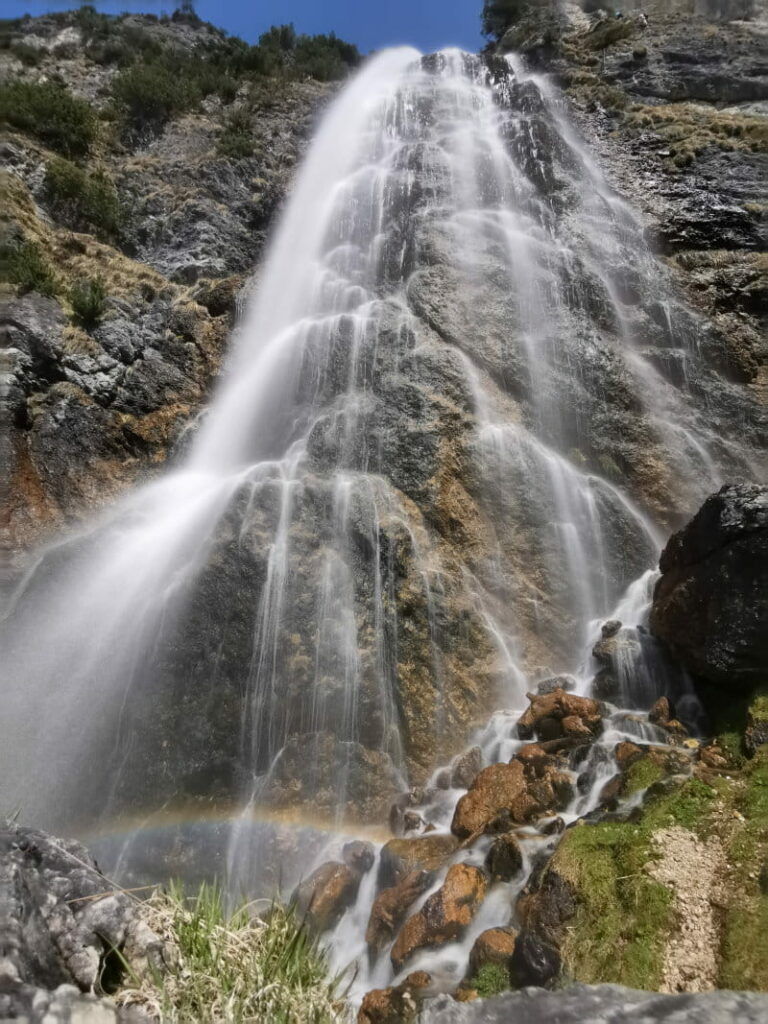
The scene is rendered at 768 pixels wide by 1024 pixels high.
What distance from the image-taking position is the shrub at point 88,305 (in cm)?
Result: 1678

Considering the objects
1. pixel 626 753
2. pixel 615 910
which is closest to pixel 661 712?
pixel 626 753

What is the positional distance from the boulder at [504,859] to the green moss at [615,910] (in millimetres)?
790

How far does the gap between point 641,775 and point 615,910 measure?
2.38 metres

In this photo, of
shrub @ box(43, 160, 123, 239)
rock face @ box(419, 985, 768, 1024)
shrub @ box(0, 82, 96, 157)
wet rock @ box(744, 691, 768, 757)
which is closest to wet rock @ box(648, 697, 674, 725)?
wet rock @ box(744, 691, 768, 757)

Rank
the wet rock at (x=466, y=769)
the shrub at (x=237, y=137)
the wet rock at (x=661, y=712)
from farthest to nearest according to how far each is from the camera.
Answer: the shrub at (x=237, y=137) < the wet rock at (x=466, y=769) < the wet rock at (x=661, y=712)

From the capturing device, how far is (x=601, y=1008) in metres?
2.36

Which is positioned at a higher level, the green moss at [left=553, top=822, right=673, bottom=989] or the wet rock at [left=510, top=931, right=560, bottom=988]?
the green moss at [left=553, top=822, right=673, bottom=989]

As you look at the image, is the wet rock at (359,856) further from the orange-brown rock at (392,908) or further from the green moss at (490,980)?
the green moss at (490,980)

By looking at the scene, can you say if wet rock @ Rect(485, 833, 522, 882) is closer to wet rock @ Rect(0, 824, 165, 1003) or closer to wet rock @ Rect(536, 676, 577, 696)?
wet rock @ Rect(536, 676, 577, 696)

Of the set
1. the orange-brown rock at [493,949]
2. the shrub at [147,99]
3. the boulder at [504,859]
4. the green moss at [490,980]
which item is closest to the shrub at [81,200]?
the shrub at [147,99]

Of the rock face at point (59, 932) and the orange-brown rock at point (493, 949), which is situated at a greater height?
the rock face at point (59, 932)

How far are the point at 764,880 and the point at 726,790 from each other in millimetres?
1427

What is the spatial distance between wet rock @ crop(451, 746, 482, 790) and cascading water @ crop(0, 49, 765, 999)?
238mm

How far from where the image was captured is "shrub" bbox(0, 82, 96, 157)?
22.2 meters
